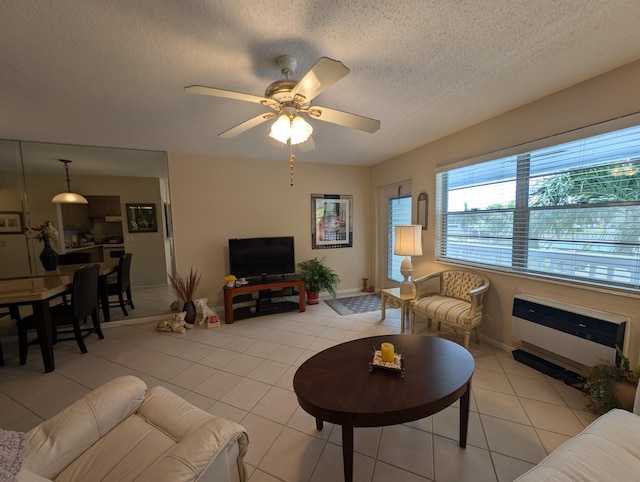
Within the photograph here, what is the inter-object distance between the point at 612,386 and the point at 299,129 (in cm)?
265

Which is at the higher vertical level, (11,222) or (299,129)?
(299,129)

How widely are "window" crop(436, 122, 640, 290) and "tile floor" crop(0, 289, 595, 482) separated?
3.28 ft

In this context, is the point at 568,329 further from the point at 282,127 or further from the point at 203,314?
the point at 203,314

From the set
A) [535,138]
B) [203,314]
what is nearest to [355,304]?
[203,314]

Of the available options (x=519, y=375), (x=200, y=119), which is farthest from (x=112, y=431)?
(x=519, y=375)

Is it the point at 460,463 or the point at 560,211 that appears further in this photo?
the point at 560,211

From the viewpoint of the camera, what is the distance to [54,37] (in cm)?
142

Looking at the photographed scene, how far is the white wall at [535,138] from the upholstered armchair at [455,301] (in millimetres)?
198

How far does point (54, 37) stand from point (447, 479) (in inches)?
126

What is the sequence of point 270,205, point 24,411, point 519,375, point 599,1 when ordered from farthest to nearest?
1. point 270,205
2. point 519,375
3. point 24,411
4. point 599,1

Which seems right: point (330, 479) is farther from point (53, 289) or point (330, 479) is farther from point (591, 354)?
point (53, 289)

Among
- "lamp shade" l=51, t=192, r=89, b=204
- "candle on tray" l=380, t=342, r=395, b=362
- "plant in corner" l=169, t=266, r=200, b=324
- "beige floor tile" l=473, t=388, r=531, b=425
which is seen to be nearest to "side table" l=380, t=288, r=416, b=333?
"beige floor tile" l=473, t=388, r=531, b=425

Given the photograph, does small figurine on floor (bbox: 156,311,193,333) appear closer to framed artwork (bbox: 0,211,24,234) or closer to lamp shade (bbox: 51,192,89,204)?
lamp shade (bbox: 51,192,89,204)

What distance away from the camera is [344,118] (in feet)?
5.75
